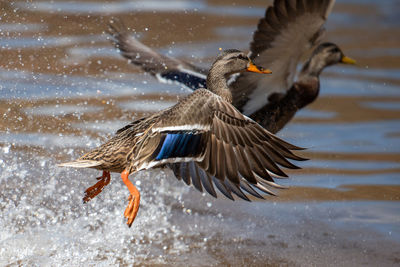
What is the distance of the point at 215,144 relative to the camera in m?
4.57

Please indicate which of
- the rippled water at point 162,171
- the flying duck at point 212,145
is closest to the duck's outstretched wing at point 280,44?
the rippled water at point 162,171

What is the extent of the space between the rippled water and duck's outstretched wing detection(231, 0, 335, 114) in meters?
0.92

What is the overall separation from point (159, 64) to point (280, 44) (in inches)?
59.8

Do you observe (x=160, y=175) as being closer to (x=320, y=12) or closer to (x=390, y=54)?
(x=320, y=12)

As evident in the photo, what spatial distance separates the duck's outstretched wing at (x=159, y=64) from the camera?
705 cm

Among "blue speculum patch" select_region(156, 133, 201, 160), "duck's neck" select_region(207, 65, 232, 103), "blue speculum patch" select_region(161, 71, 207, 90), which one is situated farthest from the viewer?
"blue speculum patch" select_region(161, 71, 207, 90)

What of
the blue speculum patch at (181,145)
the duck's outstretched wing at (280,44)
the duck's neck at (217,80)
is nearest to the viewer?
Answer: the blue speculum patch at (181,145)

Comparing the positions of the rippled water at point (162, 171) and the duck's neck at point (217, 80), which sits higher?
the duck's neck at point (217, 80)

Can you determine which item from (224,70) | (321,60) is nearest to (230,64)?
(224,70)

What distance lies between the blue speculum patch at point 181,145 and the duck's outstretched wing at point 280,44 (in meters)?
2.04

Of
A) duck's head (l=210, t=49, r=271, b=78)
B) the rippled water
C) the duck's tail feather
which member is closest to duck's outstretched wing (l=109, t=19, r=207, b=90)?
the rippled water

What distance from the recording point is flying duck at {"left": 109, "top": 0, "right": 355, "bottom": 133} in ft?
20.2

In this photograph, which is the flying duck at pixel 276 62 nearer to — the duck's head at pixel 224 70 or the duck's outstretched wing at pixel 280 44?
the duck's outstretched wing at pixel 280 44

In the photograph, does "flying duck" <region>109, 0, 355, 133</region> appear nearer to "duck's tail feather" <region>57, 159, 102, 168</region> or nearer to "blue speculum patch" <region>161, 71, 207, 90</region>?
"blue speculum patch" <region>161, 71, 207, 90</region>
